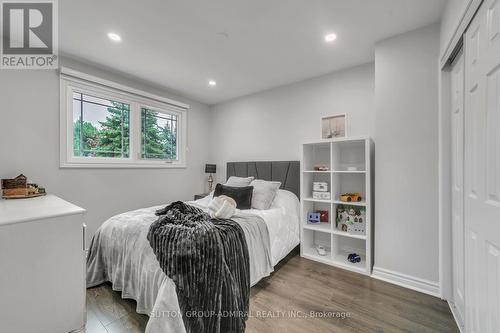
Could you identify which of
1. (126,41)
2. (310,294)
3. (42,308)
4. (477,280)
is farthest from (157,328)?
(126,41)

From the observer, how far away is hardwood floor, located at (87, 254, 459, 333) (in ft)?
5.01

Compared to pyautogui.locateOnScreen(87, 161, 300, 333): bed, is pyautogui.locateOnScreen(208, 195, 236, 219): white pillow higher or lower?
higher

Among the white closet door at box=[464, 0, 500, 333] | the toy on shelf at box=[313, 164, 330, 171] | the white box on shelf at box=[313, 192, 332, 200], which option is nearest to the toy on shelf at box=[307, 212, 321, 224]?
the white box on shelf at box=[313, 192, 332, 200]

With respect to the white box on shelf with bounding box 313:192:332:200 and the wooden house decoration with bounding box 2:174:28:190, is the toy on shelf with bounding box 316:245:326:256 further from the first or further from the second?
the wooden house decoration with bounding box 2:174:28:190

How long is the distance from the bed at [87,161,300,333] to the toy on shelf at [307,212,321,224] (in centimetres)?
16

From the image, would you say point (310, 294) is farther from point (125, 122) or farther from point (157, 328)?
point (125, 122)

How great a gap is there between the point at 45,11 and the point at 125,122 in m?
1.56

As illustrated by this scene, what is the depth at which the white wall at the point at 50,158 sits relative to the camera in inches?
88.4

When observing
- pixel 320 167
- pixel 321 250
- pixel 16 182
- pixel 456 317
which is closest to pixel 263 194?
pixel 320 167

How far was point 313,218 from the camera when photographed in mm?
2875

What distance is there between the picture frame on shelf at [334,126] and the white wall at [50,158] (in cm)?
281

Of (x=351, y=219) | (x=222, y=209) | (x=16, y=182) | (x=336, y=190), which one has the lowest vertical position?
(x=351, y=219)

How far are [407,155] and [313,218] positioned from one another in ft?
4.43

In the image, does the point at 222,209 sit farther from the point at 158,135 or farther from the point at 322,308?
the point at 158,135
